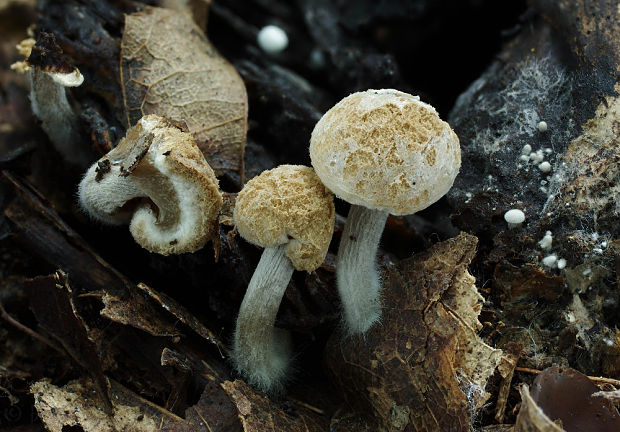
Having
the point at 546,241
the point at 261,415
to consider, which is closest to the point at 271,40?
the point at 546,241

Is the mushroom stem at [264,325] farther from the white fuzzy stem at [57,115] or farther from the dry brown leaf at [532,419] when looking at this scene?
the white fuzzy stem at [57,115]

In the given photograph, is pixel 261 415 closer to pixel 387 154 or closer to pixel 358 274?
pixel 358 274

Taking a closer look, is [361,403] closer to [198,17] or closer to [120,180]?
[120,180]

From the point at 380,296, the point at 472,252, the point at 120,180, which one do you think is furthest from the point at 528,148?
the point at 120,180

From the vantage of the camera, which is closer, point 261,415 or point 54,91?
point 261,415

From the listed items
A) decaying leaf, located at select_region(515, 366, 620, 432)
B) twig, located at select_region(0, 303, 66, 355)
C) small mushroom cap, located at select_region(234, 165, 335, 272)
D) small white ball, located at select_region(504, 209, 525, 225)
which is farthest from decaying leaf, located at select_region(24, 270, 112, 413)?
small white ball, located at select_region(504, 209, 525, 225)
